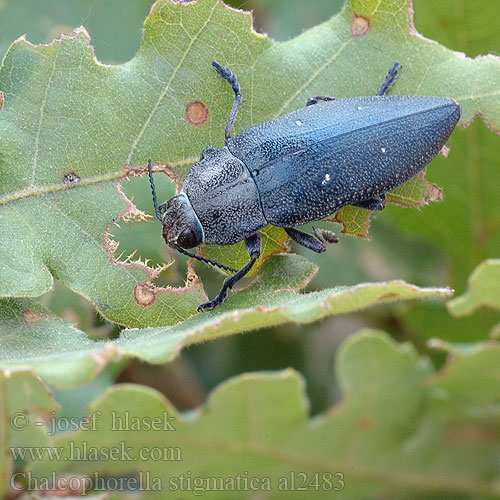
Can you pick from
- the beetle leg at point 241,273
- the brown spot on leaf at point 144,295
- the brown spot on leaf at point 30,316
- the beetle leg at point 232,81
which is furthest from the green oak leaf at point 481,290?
the brown spot on leaf at point 30,316

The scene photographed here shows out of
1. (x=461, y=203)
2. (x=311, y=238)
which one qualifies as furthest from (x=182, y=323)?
(x=461, y=203)

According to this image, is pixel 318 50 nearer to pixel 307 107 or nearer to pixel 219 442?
pixel 307 107

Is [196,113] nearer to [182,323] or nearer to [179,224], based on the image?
[179,224]

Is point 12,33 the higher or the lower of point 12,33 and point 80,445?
the higher

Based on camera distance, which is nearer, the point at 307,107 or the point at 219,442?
the point at 219,442

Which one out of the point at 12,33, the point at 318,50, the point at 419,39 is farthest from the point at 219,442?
the point at 12,33

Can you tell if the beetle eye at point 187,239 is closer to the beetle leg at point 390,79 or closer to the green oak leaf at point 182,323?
the green oak leaf at point 182,323
